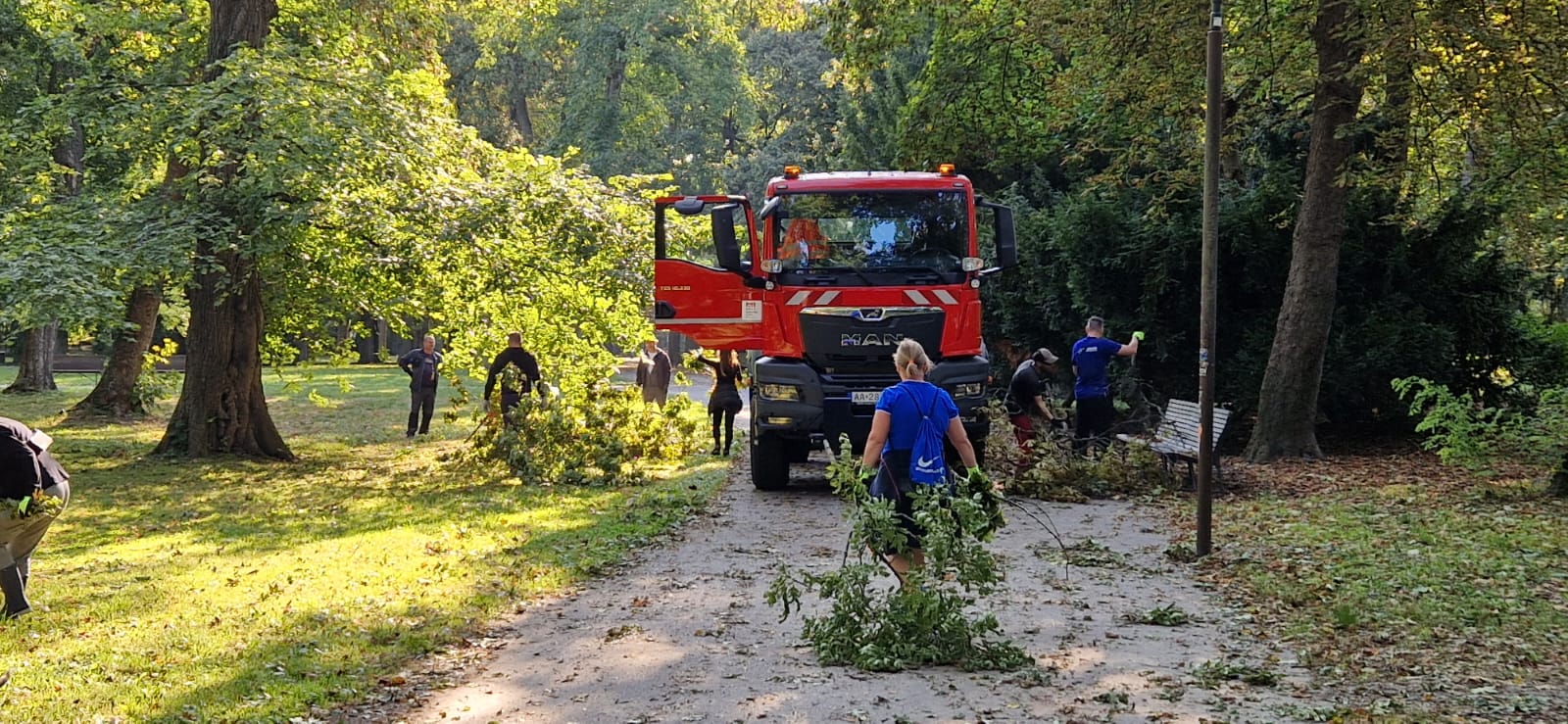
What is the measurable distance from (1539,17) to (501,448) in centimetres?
1165

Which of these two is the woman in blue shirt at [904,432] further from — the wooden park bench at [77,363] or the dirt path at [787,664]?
the wooden park bench at [77,363]

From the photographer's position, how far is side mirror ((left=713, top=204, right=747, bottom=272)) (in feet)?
48.1

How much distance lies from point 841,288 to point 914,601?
302 inches

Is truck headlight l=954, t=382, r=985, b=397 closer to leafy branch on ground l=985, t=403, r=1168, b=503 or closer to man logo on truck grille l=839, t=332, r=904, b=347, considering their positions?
leafy branch on ground l=985, t=403, r=1168, b=503

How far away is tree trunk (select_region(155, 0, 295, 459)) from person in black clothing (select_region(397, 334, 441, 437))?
11.4 ft

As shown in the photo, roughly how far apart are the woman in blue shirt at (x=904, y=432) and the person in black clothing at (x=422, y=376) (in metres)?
15.5

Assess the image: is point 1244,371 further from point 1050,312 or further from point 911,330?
point 911,330

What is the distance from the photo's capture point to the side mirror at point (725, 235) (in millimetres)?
14672

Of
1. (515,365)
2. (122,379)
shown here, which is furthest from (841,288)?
(122,379)

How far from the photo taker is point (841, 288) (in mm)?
15031

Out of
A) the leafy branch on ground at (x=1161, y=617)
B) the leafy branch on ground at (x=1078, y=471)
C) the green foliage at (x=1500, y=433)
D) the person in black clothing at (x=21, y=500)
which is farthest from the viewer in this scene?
the leafy branch on ground at (x=1078, y=471)

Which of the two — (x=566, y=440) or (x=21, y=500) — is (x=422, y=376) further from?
(x=21, y=500)

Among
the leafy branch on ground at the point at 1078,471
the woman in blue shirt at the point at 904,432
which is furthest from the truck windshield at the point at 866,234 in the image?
the woman in blue shirt at the point at 904,432

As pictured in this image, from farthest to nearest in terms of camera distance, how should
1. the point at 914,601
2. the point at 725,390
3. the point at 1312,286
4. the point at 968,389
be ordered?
1. the point at 725,390
2. the point at 1312,286
3. the point at 968,389
4. the point at 914,601
